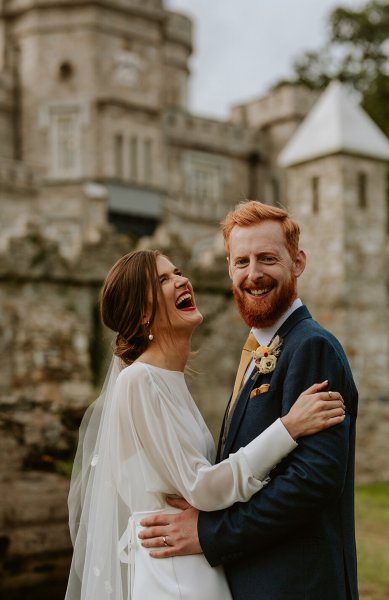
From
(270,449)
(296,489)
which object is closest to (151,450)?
(270,449)

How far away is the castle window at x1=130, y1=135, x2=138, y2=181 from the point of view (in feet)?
104

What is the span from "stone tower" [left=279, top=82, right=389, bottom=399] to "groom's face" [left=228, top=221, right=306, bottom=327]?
30.9 ft

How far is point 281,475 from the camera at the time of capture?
2.75 metres

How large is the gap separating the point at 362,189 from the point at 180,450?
1040cm

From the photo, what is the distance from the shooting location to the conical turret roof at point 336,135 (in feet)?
41.2

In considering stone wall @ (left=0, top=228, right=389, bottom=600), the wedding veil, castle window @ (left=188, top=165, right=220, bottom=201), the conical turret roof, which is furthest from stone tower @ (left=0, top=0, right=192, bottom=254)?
the wedding veil

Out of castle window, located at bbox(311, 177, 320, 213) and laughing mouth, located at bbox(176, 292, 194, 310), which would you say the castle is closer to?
castle window, located at bbox(311, 177, 320, 213)

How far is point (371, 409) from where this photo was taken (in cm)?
1259

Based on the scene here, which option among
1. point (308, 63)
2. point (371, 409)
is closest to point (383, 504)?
point (371, 409)

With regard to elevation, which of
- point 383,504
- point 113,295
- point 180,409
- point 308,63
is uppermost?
point 308,63

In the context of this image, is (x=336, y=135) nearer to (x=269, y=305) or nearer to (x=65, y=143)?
(x=269, y=305)

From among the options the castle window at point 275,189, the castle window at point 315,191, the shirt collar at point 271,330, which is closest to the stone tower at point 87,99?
the castle window at point 275,189

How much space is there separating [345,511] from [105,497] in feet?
2.87

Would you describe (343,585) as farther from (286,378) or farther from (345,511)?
(286,378)
